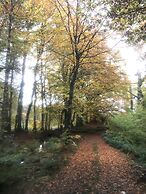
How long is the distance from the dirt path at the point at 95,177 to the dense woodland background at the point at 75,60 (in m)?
0.86

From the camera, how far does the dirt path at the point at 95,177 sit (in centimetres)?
966

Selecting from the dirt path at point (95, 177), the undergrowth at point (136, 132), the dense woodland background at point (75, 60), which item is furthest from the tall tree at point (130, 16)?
the dirt path at point (95, 177)

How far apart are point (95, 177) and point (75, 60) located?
8104 mm

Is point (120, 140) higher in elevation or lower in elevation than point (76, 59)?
lower

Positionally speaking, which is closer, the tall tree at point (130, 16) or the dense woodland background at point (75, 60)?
the tall tree at point (130, 16)

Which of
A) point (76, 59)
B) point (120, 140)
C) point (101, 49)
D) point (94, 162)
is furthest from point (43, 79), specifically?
point (94, 162)

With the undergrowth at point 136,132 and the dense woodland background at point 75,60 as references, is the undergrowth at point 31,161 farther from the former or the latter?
the undergrowth at point 136,132

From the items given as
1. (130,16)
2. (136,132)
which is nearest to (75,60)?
(136,132)

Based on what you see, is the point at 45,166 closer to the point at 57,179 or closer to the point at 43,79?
the point at 57,179

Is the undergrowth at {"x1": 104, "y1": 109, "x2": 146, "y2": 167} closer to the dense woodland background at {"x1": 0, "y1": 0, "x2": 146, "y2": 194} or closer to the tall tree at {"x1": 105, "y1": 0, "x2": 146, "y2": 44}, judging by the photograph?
the dense woodland background at {"x1": 0, "y1": 0, "x2": 146, "y2": 194}

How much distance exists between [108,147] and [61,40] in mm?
7860

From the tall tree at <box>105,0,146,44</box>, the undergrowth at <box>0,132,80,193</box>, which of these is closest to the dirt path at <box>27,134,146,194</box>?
the undergrowth at <box>0,132,80,193</box>

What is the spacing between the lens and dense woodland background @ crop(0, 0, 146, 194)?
11281 millimetres

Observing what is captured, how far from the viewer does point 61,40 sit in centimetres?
2009
